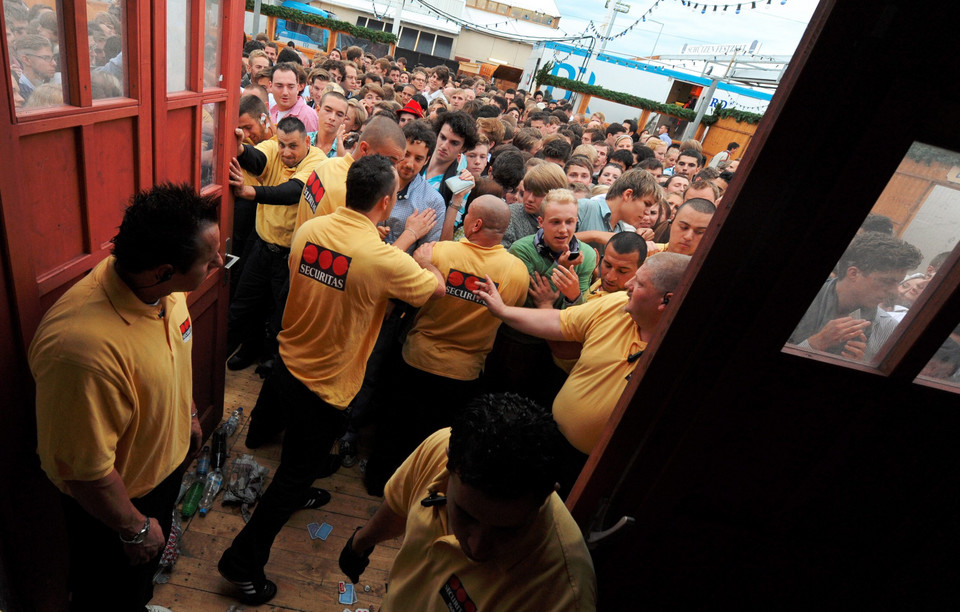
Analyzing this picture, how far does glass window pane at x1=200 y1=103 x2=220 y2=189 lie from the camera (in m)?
2.44

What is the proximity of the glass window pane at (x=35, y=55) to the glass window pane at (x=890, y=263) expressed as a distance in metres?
2.04

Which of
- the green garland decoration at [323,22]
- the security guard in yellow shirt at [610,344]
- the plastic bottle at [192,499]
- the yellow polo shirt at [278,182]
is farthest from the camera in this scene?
the green garland decoration at [323,22]

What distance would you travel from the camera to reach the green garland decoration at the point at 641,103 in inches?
706

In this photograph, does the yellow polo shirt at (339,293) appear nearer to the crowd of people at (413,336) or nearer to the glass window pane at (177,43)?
the crowd of people at (413,336)

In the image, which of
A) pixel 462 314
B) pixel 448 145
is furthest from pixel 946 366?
pixel 448 145

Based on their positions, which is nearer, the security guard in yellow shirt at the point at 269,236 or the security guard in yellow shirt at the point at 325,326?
the security guard in yellow shirt at the point at 325,326

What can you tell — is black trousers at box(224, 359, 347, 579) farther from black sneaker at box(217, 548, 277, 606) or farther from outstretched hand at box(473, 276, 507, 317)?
outstretched hand at box(473, 276, 507, 317)

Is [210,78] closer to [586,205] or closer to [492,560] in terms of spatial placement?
[492,560]

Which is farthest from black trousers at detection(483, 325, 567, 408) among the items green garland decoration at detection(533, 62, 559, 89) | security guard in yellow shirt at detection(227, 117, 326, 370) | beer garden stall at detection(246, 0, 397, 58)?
beer garden stall at detection(246, 0, 397, 58)

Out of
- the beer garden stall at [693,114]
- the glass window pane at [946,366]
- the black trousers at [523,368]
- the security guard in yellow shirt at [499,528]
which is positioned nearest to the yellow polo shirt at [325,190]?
the black trousers at [523,368]

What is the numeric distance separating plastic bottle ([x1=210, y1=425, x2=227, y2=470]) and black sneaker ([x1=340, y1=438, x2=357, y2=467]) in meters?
0.74

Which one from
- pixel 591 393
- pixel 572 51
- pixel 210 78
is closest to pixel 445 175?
pixel 210 78

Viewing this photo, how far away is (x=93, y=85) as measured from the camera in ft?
5.32

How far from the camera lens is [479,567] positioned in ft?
4.22
